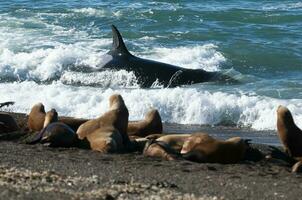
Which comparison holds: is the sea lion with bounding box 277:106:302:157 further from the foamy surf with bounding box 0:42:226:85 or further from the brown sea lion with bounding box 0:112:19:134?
the foamy surf with bounding box 0:42:226:85

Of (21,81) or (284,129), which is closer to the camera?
(284,129)

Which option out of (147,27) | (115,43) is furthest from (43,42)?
(115,43)

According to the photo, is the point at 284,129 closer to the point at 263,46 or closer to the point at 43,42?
the point at 263,46

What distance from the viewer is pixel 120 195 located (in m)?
6.77

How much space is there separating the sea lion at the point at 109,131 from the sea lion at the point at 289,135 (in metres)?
1.91

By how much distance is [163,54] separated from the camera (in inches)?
822

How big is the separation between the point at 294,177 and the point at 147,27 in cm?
1759

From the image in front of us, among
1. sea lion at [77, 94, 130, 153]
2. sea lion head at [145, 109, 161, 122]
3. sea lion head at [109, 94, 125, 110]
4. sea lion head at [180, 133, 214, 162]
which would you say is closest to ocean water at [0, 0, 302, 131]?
sea lion head at [145, 109, 161, 122]

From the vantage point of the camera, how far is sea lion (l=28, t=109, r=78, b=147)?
9.78 meters

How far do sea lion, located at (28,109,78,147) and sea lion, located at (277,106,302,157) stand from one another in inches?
100

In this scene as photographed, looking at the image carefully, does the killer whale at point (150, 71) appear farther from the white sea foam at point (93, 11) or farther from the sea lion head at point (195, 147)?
the white sea foam at point (93, 11)

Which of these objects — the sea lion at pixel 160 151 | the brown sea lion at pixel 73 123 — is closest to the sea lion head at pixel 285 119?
the sea lion at pixel 160 151

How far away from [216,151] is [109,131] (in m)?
1.47

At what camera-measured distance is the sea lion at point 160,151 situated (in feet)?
29.7
